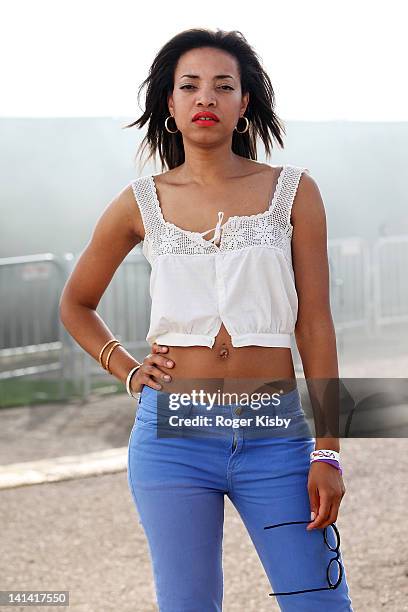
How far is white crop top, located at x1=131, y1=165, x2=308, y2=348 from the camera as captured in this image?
91.4 inches

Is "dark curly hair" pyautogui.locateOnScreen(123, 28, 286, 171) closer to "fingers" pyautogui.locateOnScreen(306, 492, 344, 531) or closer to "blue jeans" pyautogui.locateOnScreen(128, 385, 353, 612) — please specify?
"blue jeans" pyautogui.locateOnScreen(128, 385, 353, 612)

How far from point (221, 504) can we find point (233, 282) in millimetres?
491

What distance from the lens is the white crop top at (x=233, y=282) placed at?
2.32 metres

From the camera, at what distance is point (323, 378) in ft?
7.66

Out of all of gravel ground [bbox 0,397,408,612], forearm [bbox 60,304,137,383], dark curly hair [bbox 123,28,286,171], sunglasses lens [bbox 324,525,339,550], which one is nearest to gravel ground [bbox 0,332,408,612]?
gravel ground [bbox 0,397,408,612]

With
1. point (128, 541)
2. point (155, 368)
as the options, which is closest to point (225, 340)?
point (155, 368)

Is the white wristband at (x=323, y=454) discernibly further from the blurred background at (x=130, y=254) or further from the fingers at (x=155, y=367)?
the blurred background at (x=130, y=254)

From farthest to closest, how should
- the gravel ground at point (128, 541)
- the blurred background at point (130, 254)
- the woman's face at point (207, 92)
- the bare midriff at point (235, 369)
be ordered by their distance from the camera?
the blurred background at point (130, 254), the gravel ground at point (128, 541), the woman's face at point (207, 92), the bare midriff at point (235, 369)

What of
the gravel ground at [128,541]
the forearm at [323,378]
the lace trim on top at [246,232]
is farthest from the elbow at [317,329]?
the gravel ground at [128,541]

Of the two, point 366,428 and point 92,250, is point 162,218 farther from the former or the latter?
point 366,428

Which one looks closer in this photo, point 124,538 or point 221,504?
point 221,504

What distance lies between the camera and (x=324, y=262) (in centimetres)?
238

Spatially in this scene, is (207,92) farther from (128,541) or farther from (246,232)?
(128,541)

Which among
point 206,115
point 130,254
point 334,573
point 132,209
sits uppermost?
point 206,115
